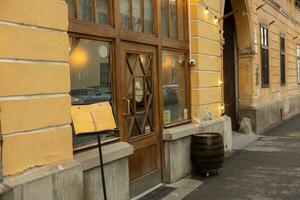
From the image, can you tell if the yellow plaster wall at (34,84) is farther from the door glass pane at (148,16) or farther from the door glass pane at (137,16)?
the door glass pane at (148,16)

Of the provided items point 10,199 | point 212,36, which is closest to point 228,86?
point 212,36

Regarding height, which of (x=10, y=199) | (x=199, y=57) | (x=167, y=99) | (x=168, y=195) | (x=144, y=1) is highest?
(x=144, y=1)

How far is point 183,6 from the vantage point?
860 cm

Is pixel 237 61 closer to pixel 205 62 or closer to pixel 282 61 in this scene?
pixel 205 62

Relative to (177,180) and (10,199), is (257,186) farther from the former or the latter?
(10,199)

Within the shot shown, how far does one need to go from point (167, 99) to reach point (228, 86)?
646 centimetres

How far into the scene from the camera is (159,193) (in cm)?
699

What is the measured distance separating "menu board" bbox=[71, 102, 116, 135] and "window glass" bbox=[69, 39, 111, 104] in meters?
0.57

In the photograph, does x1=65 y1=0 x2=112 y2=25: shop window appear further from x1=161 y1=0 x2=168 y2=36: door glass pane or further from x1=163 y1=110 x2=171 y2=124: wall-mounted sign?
x1=163 y1=110 x2=171 y2=124: wall-mounted sign

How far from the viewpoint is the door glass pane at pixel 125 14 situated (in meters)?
6.54

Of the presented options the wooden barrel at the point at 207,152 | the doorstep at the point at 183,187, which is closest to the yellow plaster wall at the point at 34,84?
the doorstep at the point at 183,187

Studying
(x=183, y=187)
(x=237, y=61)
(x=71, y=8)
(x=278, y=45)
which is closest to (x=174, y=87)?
(x=183, y=187)

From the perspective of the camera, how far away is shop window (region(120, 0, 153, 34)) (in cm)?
661

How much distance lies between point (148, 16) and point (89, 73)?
6.73ft
